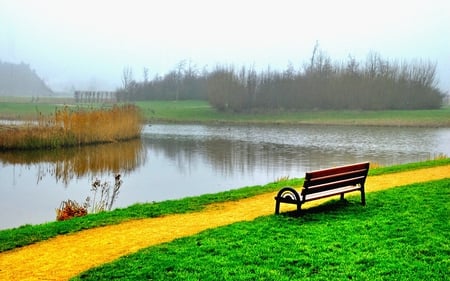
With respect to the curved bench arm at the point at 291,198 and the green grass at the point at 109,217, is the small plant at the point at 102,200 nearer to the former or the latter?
the green grass at the point at 109,217

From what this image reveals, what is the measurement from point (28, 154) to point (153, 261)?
72.0ft

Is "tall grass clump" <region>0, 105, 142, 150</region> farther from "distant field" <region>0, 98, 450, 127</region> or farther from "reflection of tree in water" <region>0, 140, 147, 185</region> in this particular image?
"distant field" <region>0, 98, 450, 127</region>

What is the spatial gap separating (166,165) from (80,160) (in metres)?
4.56

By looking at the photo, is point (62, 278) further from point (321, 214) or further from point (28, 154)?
point (28, 154)

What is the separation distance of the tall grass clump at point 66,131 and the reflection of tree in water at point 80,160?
82cm

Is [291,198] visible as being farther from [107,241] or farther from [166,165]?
[166,165]

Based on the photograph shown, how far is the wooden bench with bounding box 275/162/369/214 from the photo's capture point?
8789mm

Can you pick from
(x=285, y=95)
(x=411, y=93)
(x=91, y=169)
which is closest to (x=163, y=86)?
(x=285, y=95)

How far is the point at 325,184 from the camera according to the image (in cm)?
912

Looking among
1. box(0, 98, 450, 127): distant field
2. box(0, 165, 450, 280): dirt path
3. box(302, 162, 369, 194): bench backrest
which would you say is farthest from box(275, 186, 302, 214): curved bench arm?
box(0, 98, 450, 127): distant field

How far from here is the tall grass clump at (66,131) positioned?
2738 centimetres

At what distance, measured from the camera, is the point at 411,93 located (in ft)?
265

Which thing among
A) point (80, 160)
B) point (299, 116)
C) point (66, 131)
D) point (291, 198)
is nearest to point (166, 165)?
point (80, 160)

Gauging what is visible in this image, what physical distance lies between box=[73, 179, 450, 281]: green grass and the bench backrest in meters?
0.54
